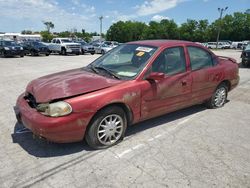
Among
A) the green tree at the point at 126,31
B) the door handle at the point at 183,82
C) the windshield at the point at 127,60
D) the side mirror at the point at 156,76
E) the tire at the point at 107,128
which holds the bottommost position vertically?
the tire at the point at 107,128

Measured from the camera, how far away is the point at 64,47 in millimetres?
24094

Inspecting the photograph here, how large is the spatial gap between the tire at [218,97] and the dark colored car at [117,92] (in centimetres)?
31

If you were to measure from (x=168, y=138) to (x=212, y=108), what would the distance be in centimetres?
213

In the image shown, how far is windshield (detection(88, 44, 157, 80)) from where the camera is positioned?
3899mm

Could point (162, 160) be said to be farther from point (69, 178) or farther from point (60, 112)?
point (60, 112)

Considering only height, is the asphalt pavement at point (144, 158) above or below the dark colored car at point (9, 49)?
below

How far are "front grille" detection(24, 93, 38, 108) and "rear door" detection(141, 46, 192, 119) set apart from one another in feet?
5.53

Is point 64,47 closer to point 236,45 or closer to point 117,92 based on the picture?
point 117,92

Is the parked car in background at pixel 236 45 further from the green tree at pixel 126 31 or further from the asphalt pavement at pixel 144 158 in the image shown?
the asphalt pavement at pixel 144 158

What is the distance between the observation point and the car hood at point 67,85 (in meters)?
3.25

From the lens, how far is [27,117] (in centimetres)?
327

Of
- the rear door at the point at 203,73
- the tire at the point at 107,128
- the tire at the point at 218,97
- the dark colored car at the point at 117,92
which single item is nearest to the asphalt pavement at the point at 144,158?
the tire at the point at 107,128

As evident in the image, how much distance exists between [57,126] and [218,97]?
4017 millimetres

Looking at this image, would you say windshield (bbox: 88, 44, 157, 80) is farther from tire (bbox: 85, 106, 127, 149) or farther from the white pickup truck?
the white pickup truck
